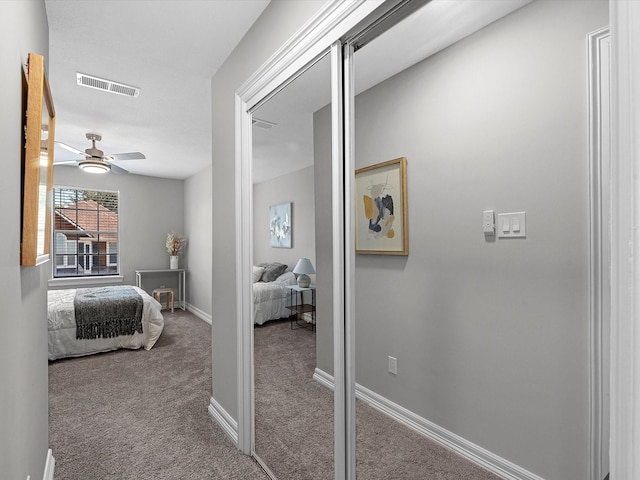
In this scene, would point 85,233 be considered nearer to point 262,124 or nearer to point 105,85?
point 105,85

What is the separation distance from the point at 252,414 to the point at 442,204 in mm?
1726

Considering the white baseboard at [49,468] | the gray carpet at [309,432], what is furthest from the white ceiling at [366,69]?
the white baseboard at [49,468]

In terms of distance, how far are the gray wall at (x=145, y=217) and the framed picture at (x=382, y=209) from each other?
6.17 m

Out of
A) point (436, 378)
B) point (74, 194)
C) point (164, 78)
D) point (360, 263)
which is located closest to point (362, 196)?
point (360, 263)

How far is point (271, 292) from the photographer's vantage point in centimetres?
190

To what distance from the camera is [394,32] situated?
120 centimetres

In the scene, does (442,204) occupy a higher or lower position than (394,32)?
lower

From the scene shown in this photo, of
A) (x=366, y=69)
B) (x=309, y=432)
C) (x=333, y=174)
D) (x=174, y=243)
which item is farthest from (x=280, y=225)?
(x=174, y=243)

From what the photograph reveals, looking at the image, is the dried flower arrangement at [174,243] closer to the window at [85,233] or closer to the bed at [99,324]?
the window at [85,233]

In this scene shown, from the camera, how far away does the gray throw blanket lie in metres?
4.04

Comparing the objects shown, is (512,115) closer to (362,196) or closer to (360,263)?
(362,196)

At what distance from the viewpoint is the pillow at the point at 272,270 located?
6.12 ft

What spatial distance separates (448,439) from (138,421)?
2341 mm

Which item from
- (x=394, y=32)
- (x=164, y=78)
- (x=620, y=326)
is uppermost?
(x=164, y=78)
